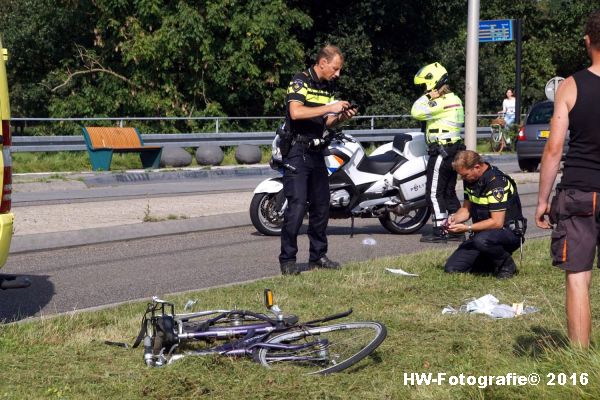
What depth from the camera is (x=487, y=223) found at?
28.5ft

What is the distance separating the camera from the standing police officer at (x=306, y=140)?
8539 mm

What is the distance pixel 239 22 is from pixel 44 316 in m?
25.1

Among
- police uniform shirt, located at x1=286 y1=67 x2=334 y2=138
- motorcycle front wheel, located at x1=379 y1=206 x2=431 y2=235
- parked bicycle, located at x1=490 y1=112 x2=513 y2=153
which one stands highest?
police uniform shirt, located at x1=286 y1=67 x2=334 y2=138

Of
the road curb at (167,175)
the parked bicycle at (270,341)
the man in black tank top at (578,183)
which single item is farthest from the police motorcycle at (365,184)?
the road curb at (167,175)

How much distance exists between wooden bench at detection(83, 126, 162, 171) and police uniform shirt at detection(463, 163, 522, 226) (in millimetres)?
14840

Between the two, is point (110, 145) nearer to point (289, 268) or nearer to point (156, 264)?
point (156, 264)

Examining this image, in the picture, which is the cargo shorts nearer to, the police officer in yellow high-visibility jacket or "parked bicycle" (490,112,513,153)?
the police officer in yellow high-visibility jacket

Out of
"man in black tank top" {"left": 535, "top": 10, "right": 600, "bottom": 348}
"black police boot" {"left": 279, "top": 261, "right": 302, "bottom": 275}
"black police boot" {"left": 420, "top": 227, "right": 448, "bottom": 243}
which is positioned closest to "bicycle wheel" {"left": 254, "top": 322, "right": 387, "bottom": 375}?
"man in black tank top" {"left": 535, "top": 10, "right": 600, "bottom": 348}

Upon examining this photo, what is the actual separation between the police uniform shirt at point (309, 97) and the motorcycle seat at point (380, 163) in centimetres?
294

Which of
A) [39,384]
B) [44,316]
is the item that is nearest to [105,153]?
[44,316]

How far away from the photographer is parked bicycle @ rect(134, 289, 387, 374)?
551 centimetres

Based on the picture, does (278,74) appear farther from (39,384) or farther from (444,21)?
(39,384)

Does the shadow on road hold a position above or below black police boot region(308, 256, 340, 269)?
below

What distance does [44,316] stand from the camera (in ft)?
22.9
